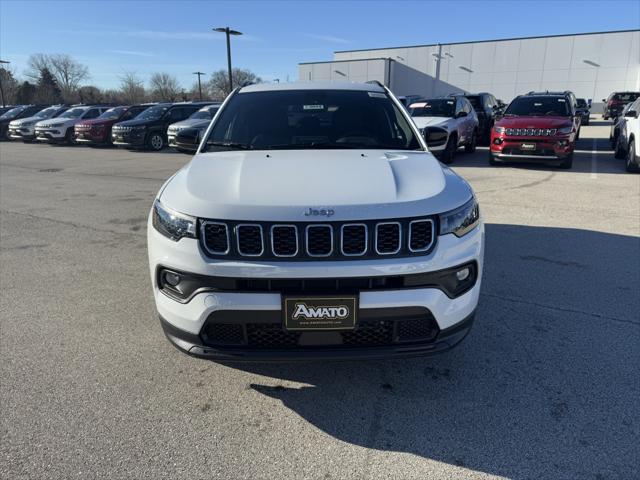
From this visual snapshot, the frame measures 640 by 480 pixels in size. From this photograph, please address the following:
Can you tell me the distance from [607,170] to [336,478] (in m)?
11.7

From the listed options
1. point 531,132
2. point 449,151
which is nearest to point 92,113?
point 449,151

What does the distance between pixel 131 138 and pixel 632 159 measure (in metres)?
16.4

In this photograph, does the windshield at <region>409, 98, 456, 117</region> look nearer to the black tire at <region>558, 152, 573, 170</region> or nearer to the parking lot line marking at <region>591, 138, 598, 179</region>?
the black tire at <region>558, 152, 573, 170</region>

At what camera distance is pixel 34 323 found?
3.66m

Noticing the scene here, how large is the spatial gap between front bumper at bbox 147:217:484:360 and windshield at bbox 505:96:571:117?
10.4 m

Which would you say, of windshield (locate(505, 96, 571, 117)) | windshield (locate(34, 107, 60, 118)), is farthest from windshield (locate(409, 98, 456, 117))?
windshield (locate(34, 107, 60, 118))

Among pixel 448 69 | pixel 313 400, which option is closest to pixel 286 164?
pixel 313 400

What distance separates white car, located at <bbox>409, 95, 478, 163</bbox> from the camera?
11.5 meters

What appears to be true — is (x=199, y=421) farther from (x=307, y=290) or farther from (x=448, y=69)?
(x=448, y=69)

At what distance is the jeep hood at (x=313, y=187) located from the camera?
2318 millimetres

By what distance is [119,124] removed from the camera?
1808 cm

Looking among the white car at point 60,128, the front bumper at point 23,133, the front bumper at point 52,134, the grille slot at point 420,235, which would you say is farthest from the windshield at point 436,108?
the front bumper at point 23,133

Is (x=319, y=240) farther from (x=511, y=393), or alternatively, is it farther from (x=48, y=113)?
(x=48, y=113)

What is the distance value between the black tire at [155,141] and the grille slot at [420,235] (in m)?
17.8
